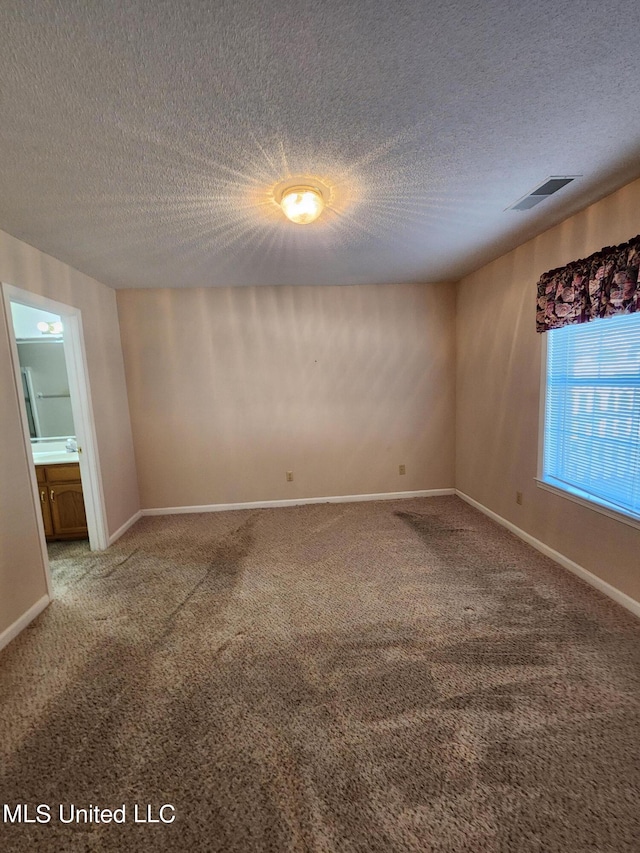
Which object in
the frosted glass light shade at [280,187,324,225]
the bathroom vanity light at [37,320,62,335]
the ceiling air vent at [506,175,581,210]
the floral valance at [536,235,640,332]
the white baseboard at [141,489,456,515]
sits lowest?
the white baseboard at [141,489,456,515]

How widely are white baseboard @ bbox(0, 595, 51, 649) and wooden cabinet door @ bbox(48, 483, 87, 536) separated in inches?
39.4

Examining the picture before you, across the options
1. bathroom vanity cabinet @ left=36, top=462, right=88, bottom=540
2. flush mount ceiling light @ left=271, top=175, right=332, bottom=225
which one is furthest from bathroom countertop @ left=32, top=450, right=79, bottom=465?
flush mount ceiling light @ left=271, top=175, right=332, bottom=225

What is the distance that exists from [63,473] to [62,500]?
0.90 ft

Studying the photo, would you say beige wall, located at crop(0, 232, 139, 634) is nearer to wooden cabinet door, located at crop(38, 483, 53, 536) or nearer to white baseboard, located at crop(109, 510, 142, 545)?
white baseboard, located at crop(109, 510, 142, 545)

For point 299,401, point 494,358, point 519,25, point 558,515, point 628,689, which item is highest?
point 519,25

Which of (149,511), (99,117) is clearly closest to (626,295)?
Answer: (99,117)

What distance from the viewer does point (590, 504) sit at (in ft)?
7.64

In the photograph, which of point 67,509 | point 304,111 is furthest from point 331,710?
point 67,509

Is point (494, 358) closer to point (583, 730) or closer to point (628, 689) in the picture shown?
point (628, 689)

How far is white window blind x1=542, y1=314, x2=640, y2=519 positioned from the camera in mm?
2074

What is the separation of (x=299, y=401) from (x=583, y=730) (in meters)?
3.28

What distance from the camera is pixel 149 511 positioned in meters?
3.96

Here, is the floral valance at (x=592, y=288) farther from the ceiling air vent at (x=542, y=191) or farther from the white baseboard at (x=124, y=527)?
the white baseboard at (x=124, y=527)

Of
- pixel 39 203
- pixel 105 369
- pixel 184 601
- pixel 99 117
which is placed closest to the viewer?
pixel 99 117
